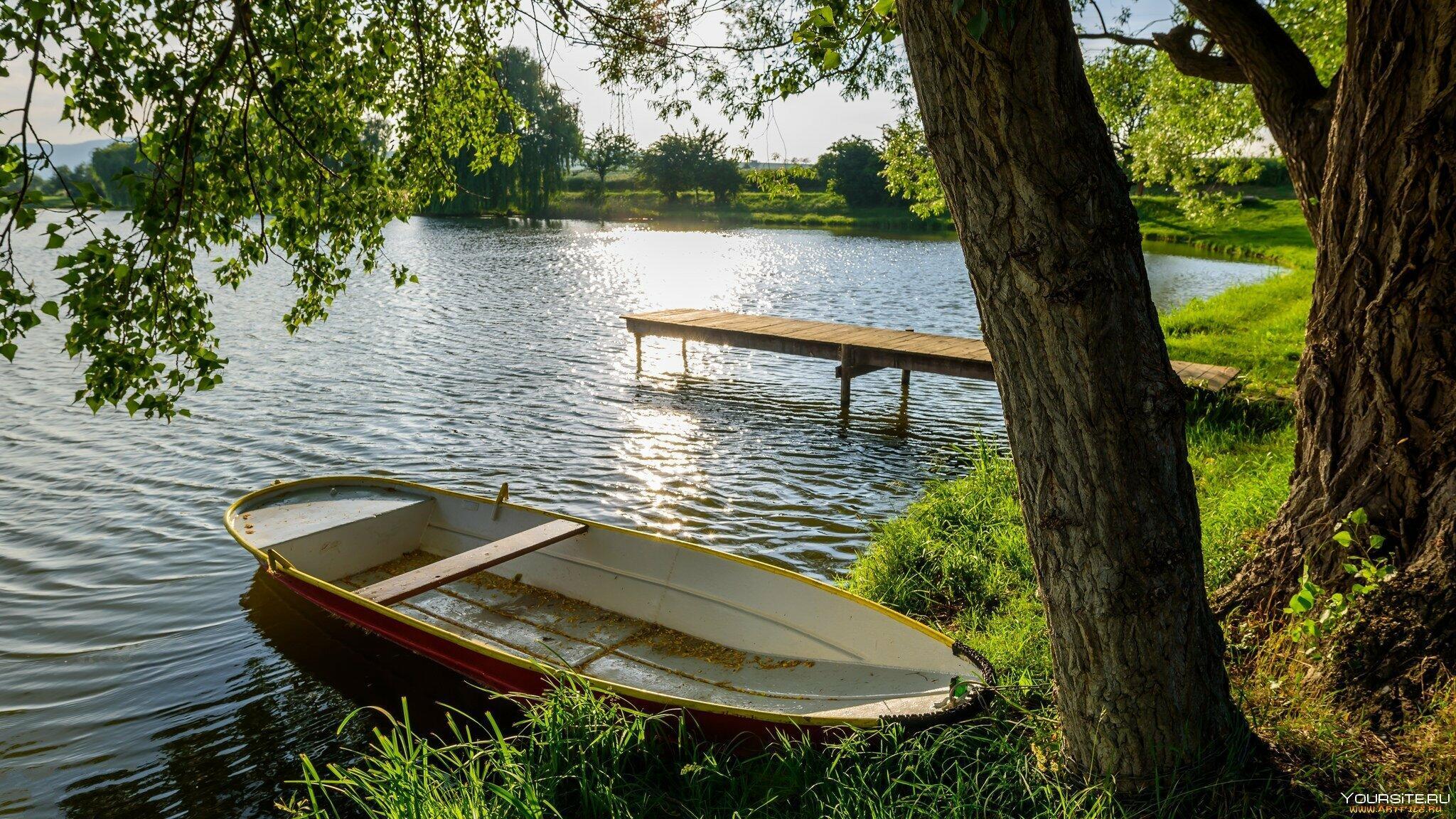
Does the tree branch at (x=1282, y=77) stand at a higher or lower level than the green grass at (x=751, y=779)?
higher

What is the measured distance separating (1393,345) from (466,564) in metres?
5.11

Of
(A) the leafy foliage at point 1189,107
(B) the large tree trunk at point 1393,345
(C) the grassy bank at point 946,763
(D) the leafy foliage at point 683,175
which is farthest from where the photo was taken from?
(D) the leafy foliage at point 683,175

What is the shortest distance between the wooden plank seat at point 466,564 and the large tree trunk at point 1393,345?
4362 mm

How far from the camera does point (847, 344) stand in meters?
13.1

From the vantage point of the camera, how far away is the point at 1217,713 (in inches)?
125

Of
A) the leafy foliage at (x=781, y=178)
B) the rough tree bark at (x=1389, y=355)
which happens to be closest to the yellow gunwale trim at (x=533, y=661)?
the rough tree bark at (x=1389, y=355)

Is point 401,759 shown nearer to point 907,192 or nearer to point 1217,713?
point 1217,713

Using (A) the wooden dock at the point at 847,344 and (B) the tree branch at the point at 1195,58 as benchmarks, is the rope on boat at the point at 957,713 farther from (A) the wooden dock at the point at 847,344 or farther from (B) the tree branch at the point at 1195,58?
(A) the wooden dock at the point at 847,344

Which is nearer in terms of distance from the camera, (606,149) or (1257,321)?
(606,149)

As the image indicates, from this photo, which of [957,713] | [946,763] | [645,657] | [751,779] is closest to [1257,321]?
[645,657]

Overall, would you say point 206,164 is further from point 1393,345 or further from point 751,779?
point 1393,345

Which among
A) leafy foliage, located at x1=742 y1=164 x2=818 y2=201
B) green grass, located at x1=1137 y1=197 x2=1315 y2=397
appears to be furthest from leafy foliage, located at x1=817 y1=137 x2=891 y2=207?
leafy foliage, located at x1=742 y1=164 x2=818 y2=201

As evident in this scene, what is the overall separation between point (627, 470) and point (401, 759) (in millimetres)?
7105

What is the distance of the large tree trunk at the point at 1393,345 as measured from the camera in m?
3.42
